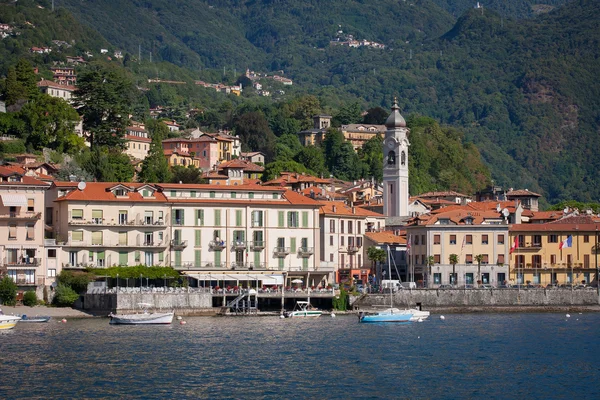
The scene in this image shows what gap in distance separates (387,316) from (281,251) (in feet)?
36.8

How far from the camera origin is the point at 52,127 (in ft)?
419

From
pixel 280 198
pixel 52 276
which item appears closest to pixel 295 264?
pixel 280 198

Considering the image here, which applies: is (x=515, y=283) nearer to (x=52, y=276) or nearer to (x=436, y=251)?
(x=436, y=251)

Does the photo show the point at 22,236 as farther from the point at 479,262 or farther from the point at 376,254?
the point at 479,262

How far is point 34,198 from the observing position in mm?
91938

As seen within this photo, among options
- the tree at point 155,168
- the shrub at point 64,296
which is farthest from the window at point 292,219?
the tree at point 155,168

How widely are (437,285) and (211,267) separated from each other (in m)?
19.3

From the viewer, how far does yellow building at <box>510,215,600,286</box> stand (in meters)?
108

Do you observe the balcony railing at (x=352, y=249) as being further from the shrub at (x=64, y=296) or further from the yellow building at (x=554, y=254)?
the shrub at (x=64, y=296)

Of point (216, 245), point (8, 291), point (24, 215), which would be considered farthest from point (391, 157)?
point (8, 291)

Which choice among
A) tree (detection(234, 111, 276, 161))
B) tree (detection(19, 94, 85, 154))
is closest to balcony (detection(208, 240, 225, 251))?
tree (detection(19, 94, 85, 154))

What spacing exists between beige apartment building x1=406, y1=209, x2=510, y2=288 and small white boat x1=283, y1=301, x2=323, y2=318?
→ 13273 mm

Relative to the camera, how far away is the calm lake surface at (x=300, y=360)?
2224 inches

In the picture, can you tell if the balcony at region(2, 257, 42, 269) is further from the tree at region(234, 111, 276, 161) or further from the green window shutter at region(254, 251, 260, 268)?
the tree at region(234, 111, 276, 161)
